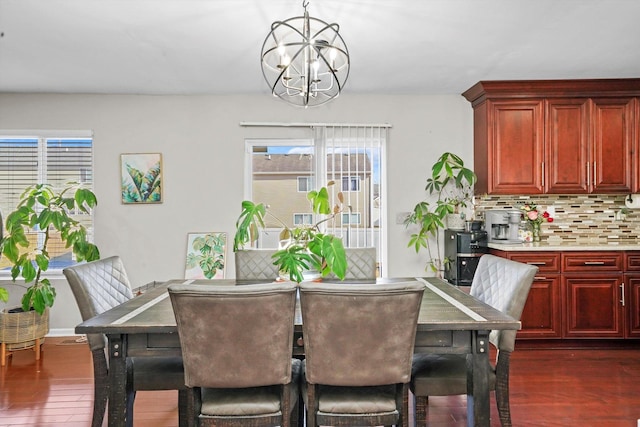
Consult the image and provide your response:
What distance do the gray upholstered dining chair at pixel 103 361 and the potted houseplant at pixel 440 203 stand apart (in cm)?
267

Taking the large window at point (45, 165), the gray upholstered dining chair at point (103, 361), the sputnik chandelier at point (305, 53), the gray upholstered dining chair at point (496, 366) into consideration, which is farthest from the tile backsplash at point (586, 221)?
the large window at point (45, 165)

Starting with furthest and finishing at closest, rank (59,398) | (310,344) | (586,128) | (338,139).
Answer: (338,139)
(586,128)
(59,398)
(310,344)

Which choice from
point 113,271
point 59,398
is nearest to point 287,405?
point 113,271

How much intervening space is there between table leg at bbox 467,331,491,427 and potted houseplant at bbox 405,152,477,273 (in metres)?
2.24

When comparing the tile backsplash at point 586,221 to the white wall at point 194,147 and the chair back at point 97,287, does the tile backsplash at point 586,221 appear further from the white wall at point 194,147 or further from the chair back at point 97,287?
the chair back at point 97,287

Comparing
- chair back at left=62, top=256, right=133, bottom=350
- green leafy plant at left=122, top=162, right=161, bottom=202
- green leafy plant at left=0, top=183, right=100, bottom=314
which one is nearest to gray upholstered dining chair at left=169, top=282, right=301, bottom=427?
chair back at left=62, top=256, right=133, bottom=350

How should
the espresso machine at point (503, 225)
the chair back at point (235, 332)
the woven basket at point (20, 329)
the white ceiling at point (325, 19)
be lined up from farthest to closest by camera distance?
the espresso machine at point (503, 225)
the woven basket at point (20, 329)
the white ceiling at point (325, 19)
the chair back at point (235, 332)

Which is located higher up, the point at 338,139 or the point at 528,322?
the point at 338,139

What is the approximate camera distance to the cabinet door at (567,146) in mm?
3953

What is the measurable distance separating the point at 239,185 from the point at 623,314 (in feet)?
12.4

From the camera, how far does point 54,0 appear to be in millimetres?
2371

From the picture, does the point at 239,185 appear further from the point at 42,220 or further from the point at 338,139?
the point at 42,220

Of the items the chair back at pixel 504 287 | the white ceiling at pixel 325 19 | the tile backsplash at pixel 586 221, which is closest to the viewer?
the chair back at pixel 504 287

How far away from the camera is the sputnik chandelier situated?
2.02 m
